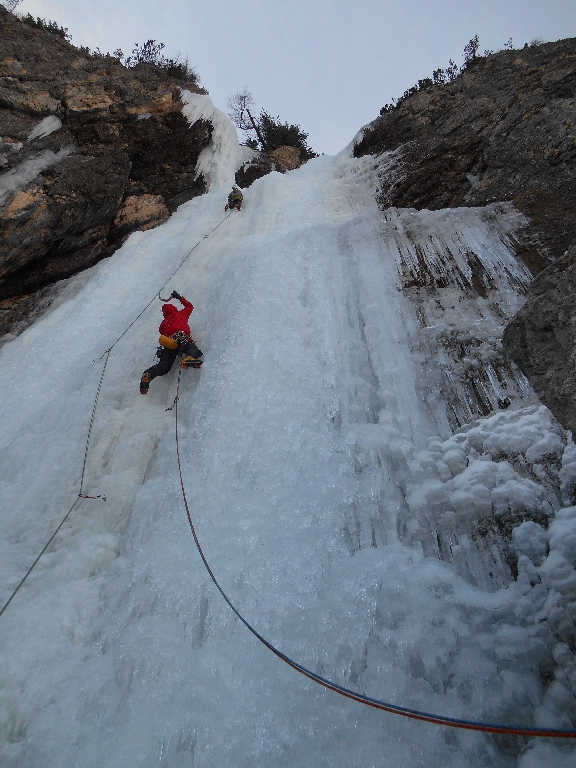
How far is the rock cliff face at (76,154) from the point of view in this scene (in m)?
6.77

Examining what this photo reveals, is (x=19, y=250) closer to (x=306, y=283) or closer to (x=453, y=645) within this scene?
(x=306, y=283)

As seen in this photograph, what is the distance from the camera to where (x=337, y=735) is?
A: 2285 millimetres

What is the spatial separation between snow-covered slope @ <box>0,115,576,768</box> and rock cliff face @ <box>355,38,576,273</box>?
1.83 feet

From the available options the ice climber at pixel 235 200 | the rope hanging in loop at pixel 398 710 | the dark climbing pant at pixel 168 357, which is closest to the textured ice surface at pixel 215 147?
the ice climber at pixel 235 200

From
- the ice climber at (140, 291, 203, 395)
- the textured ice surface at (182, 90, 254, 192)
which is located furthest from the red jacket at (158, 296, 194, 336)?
the textured ice surface at (182, 90, 254, 192)

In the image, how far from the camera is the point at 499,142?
652 centimetres

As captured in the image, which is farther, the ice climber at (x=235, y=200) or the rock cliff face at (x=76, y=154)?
the ice climber at (x=235, y=200)

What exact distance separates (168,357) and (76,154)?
5.58 metres

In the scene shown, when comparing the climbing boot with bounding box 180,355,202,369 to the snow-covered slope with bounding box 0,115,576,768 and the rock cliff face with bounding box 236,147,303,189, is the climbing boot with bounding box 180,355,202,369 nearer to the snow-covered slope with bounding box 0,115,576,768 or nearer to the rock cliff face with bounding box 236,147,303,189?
the snow-covered slope with bounding box 0,115,576,768

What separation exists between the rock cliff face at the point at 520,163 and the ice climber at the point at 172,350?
2.76 metres

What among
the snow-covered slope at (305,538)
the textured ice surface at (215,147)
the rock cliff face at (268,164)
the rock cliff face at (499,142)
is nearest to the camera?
the snow-covered slope at (305,538)

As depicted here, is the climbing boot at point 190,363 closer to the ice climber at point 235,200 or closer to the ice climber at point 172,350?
the ice climber at point 172,350

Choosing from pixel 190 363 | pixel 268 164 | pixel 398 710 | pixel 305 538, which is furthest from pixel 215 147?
pixel 398 710

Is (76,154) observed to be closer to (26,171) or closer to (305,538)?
(26,171)
